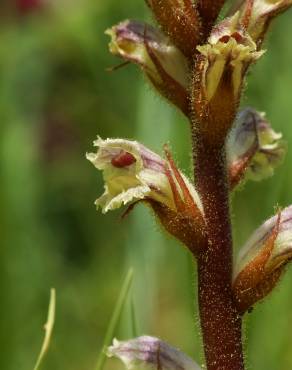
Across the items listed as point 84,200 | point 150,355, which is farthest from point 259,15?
point 84,200

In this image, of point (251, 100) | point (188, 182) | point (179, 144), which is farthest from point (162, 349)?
point (251, 100)

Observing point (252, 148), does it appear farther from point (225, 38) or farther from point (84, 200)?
point (84, 200)

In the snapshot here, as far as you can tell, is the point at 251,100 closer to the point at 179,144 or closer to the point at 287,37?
the point at 287,37

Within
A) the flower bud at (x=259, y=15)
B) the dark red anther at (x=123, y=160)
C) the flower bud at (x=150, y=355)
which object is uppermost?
the flower bud at (x=259, y=15)

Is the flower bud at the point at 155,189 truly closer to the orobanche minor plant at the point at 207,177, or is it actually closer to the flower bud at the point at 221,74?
the orobanche minor plant at the point at 207,177

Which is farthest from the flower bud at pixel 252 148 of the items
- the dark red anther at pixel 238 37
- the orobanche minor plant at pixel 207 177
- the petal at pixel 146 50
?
the dark red anther at pixel 238 37

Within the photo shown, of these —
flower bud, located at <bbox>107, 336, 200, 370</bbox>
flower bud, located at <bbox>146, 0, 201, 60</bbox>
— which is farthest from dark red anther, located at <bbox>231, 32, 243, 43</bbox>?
flower bud, located at <bbox>107, 336, 200, 370</bbox>

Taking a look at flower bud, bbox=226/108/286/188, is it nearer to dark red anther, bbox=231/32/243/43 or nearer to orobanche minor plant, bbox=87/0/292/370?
orobanche minor plant, bbox=87/0/292/370
